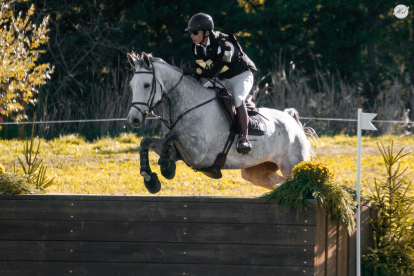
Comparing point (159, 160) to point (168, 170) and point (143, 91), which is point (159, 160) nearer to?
point (168, 170)

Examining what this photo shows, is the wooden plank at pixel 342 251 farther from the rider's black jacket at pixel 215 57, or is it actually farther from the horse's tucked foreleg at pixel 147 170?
the rider's black jacket at pixel 215 57

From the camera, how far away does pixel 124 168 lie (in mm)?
8797

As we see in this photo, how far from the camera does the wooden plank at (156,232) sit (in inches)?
155

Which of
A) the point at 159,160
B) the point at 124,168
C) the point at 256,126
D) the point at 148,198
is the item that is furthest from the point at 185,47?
the point at 148,198

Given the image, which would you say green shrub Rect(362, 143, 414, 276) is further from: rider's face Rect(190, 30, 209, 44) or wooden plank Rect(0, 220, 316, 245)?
rider's face Rect(190, 30, 209, 44)

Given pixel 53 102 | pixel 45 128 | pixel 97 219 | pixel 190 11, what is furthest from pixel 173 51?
pixel 97 219

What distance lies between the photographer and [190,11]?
50.8 ft

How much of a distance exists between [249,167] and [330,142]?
727cm

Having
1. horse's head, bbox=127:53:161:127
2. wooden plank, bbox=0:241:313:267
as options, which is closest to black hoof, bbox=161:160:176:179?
horse's head, bbox=127:53:161:127

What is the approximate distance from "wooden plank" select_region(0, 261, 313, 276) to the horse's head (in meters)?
1.15

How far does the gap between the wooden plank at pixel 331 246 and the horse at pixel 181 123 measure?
51.8 inches

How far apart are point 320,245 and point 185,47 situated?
37.6 ft

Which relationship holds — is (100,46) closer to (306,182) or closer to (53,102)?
(53,102)

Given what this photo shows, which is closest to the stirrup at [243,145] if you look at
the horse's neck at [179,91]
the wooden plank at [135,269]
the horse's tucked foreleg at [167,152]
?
the horse's neck at [179,91]
